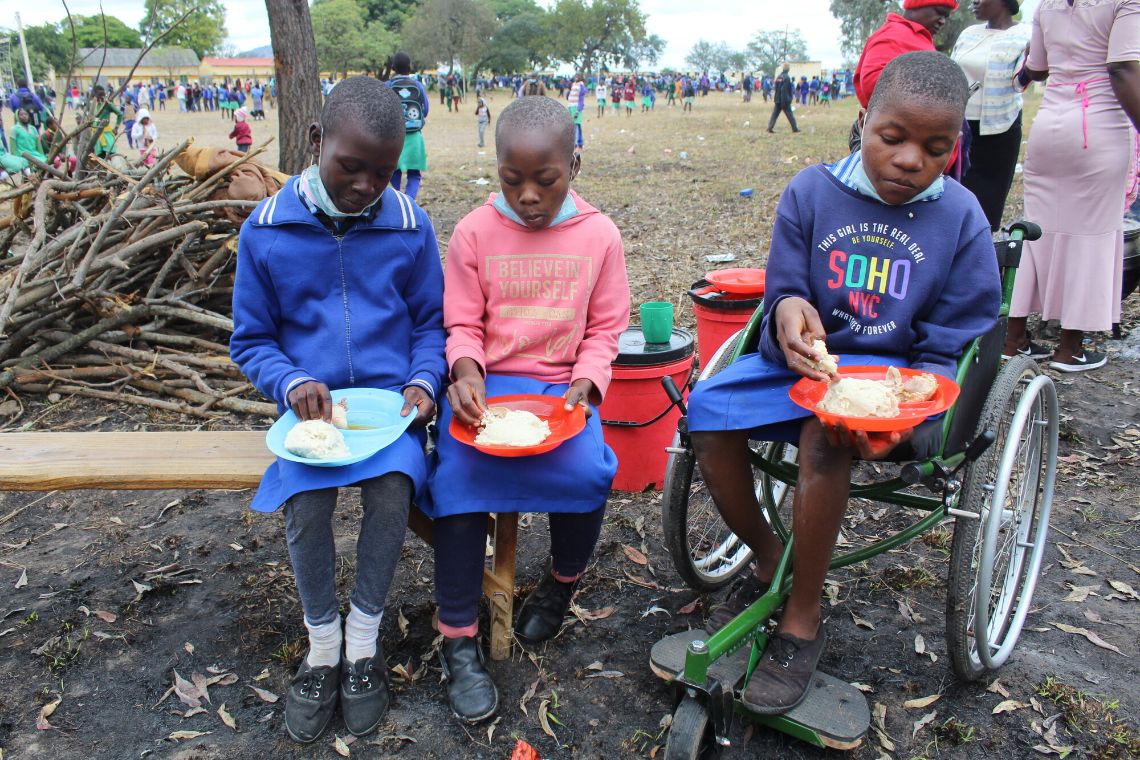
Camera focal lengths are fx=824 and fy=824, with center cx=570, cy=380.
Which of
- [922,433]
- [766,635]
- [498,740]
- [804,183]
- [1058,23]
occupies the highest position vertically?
[1058,23]

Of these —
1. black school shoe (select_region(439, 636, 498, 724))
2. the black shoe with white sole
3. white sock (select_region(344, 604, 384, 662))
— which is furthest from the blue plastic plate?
the black shoe with white sole

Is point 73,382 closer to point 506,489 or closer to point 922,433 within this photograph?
point 506,489

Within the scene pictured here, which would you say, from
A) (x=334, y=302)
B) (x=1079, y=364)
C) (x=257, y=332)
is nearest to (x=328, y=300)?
(x=334, y=302)

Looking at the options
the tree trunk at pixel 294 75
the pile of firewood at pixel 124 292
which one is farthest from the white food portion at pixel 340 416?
the tree trunk at pixel 294 75

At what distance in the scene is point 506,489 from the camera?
240cm

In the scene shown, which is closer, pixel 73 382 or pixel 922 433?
pixel 922 433

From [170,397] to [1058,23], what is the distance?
522 cm

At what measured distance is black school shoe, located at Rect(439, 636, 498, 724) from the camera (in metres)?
2.38

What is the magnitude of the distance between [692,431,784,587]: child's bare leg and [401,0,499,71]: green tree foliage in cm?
6790

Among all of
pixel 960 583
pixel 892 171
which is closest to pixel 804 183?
pixel 892 171

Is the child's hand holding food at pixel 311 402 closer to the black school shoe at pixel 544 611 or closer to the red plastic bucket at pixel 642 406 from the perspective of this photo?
the black school shoe at pixel 544 611

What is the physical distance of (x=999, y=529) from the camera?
2.60 metres

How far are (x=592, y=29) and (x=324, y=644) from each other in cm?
8913

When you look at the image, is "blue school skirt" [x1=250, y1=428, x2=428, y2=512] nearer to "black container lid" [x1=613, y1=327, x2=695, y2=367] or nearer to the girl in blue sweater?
the girl in blue sweater
